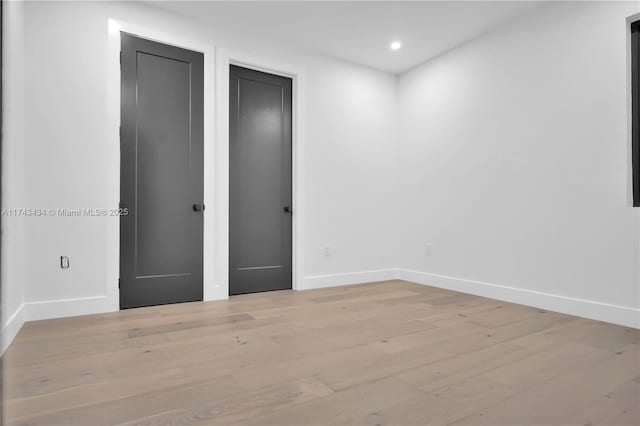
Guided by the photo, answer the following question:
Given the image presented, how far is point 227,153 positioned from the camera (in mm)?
3756

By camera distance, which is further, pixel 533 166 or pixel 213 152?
pixel 213 152

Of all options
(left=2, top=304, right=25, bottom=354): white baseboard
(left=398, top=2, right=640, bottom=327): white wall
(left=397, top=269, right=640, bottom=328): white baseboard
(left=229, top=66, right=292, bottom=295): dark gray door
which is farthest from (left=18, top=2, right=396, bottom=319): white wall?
(left=397, top=269, right=640, bottom=328): white baseboard

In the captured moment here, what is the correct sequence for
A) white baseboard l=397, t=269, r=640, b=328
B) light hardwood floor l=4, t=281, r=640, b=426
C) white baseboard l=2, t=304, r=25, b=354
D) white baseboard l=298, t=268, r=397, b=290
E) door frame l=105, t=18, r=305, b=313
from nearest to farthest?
light hardwood floor l=4, t=281, r=640, b=426 → white baseboard l=2, t=304, r=25, b=354 → white baseboard l=397, t=269, r=640, b=328 → door frame l=105, t=18, r=305, b=313 → white baseboard l=298, t=268, r=397, b=290

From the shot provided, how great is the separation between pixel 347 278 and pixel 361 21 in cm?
271

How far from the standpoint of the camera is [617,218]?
2889 mm

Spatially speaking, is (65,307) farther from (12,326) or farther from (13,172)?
(13,172)

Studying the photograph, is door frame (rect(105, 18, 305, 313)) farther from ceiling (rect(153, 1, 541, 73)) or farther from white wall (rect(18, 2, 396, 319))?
ceiling (rect(153, 1, 541, 73))

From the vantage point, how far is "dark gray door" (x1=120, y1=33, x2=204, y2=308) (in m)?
3.33

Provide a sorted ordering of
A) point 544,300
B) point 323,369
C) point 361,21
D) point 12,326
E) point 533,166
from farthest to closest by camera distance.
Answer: point 361,21, point 533,166, point 544,300, point 12,326, point 323,369

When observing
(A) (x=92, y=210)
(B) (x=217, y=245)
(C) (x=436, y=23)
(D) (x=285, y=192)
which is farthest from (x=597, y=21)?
(A) (x=92, y=210)

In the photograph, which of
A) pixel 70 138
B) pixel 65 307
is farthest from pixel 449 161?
pixel 65 307

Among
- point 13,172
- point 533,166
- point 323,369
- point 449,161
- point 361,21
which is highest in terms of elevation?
point 361,21

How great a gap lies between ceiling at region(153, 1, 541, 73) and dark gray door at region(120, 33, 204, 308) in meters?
0.51

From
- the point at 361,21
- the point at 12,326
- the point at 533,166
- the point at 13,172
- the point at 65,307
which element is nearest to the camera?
the point at 12,326
